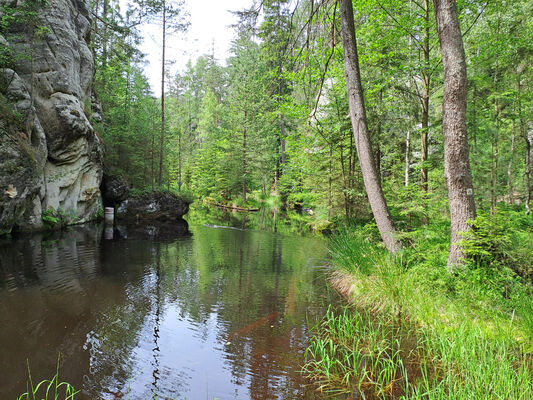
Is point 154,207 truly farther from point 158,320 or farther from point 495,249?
point 495,249

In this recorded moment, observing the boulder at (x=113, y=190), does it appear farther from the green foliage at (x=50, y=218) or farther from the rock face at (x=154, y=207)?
the green foliage at (x=50, y=218)

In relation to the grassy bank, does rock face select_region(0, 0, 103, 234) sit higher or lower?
higher

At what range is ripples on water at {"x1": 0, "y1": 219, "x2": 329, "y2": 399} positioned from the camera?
3045mm

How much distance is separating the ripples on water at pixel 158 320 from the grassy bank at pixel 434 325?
0.52m

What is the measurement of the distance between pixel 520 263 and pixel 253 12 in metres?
6.40

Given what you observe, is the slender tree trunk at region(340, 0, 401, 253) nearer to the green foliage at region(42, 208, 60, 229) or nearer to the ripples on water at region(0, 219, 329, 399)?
the ripples on water at region(0, 219, 329, 399)

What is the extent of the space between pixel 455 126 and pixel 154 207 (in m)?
17.5

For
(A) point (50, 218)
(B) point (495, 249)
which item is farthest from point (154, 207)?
(B) point (495, 249)

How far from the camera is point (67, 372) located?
122 inches

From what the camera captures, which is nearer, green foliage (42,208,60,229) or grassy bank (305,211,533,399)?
grassy bank (305,211,533,399)

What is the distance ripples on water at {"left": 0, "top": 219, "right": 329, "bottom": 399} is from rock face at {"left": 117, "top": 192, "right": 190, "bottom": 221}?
8.99 metres

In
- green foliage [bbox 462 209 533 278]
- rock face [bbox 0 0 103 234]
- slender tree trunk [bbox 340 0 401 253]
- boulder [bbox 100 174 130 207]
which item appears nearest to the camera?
green foliage [bbox 462 209 533 278]

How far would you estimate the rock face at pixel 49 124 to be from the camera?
9820 mm

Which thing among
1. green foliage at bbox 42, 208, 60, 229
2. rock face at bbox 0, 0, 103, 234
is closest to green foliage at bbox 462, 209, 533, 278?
rock face at bbox 0, 0, 103, 234
